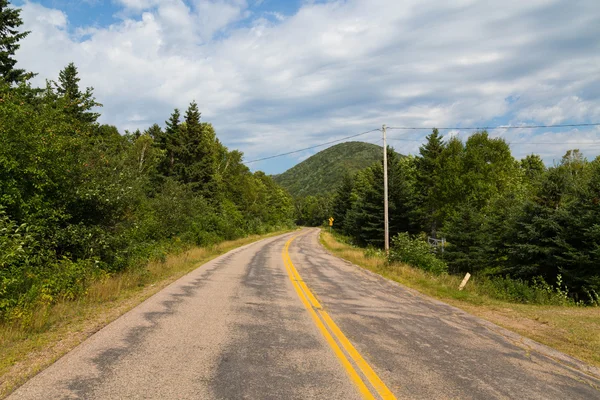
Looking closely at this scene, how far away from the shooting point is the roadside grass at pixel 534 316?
6488 millimetres

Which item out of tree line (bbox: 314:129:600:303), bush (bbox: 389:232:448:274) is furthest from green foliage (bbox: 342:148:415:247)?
bush (bbox: 389:232:448:274)

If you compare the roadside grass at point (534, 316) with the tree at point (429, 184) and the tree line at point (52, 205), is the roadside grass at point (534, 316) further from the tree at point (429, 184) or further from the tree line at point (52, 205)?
the tree at point (429, 184)

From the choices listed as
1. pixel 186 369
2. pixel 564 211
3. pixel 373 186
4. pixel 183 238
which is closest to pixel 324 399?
pixel 186 369

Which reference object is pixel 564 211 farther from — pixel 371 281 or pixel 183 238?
pixel 183 238

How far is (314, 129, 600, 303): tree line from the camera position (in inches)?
566

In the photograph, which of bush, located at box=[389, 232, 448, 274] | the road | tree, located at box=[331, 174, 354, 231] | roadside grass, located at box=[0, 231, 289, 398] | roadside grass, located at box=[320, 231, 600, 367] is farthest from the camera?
tree, located at box=[331, 174, 354, 231]

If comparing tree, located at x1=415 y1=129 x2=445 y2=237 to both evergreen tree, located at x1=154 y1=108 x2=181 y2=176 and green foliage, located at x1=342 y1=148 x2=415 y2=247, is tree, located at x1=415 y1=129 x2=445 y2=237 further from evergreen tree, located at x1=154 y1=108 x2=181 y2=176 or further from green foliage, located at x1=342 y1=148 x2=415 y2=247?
evergreen tree, located at x1=154 y1=108 x2=181 y2=176

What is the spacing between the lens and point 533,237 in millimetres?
16109

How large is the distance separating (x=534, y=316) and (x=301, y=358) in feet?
22.3

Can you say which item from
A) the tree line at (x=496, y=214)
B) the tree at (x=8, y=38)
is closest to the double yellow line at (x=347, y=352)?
the tree line at (x=496, y=214)

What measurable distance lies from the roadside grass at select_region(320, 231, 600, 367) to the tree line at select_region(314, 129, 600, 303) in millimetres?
2592

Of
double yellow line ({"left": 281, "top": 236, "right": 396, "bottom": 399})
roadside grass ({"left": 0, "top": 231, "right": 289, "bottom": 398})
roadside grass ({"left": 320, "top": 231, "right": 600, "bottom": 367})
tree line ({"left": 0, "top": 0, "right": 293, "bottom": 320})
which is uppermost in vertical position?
tree line ({"left": 0, "top": 0, "right": 293, "bottom": 320})

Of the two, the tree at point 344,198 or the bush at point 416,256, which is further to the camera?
the tree at point 344,198

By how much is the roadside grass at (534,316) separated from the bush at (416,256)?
7.28 feet
